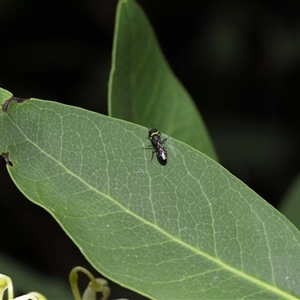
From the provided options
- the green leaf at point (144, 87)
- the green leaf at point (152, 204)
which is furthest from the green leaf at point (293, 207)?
the green leaf at point (152, 204)

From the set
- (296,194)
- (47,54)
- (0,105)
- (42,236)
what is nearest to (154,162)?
(0,105)

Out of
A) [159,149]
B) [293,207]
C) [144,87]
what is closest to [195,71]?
[293,207]

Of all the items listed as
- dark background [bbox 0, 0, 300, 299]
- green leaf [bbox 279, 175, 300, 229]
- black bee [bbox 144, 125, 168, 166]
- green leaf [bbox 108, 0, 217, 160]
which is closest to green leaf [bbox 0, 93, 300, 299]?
black bee [bbox 144, 125, 168, 166]

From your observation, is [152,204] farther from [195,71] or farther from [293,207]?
[195,71]

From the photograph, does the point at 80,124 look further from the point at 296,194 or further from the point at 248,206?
the point at 296,194

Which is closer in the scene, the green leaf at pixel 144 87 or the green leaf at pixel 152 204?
the green leaf at pixel 152 204

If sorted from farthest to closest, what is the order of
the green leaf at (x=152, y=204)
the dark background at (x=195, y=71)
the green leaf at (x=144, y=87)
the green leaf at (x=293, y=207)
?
the dark background at (x=195, y=71) < the green leaf at (x=293, y=207) < the green leaf at (x=144, y=87) < the green leaf at (x=152, y=204)

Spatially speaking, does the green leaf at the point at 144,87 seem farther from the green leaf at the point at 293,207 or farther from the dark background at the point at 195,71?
the dark background at the point at 195,71
